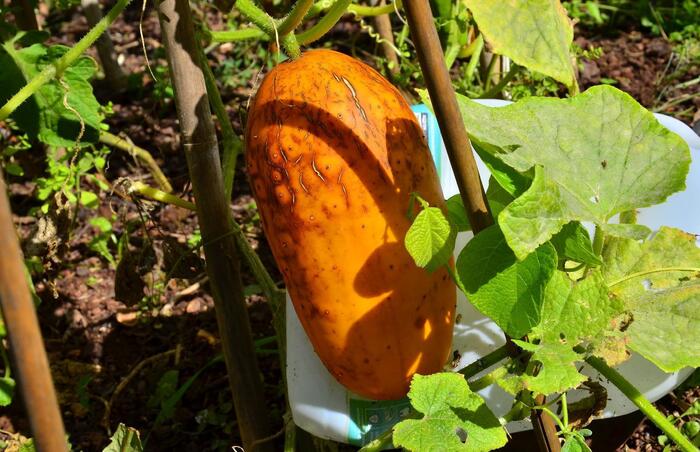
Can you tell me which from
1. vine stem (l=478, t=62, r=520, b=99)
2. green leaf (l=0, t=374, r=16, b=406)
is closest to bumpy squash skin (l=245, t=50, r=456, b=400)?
green leaf (l=0, t=374, r=16, b=406)

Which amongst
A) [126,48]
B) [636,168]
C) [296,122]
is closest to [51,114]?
[296,122]

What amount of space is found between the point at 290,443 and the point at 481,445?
0.45 meters

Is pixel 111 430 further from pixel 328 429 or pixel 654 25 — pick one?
pixel 654 25

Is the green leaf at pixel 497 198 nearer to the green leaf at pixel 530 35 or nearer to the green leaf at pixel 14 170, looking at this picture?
the green leaf at pixel 530 35

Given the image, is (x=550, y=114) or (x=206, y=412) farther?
(x=206, y=412)

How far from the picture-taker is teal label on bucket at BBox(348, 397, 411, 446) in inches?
48.6

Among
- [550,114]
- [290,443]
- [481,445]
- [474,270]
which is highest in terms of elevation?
[550,114]

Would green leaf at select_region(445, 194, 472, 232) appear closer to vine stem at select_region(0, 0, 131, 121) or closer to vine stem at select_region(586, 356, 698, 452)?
vine stem at select_region(586, 356, 698, 452)

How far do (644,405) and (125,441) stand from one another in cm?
65

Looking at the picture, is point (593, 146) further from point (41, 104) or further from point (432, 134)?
point (41, 104)

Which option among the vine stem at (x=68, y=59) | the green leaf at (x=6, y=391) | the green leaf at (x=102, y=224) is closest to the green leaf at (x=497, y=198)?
the vine stem at (x=68, y=59)

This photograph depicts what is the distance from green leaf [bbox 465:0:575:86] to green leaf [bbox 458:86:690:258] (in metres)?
0.06

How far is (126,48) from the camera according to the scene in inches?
97.0

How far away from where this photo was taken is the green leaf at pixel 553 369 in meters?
0.89
